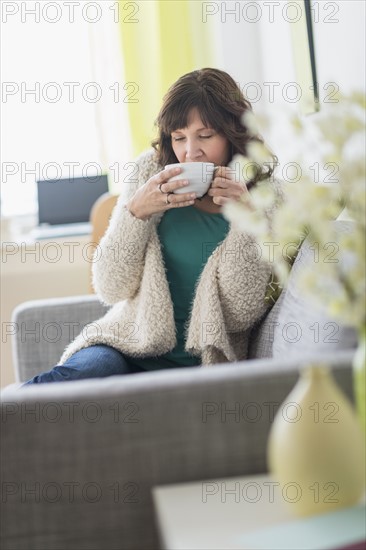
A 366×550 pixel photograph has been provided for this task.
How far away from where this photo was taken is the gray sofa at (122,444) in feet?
3.92

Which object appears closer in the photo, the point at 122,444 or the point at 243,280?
the point at 122,444

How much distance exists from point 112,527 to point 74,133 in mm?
2611

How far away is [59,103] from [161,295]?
184cm

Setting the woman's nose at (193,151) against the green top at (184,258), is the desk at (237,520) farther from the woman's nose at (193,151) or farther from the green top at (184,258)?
the woman's nose at (193,151)

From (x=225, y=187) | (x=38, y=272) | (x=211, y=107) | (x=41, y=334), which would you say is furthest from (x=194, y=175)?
(x=38, y=272)

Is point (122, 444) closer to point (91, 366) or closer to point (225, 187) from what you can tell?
point (91, 366)

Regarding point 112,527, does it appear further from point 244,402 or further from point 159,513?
point 244,402

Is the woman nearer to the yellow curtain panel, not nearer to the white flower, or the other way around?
the white flower

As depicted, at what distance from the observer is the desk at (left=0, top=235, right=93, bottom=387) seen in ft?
11.1

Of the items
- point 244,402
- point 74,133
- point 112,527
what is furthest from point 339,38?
point 74,133

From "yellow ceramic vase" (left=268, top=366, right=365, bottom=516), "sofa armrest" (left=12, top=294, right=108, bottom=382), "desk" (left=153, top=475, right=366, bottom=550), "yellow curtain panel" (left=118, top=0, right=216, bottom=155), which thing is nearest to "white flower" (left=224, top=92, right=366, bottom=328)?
"yellow ceramic vase" (left=268, top=366, right=365, bottom=516)

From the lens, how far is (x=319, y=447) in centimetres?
104

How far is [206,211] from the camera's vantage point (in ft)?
6.86

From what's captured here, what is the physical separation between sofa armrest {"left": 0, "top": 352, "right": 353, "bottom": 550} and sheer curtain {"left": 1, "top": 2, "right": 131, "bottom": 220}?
2.37 meters
